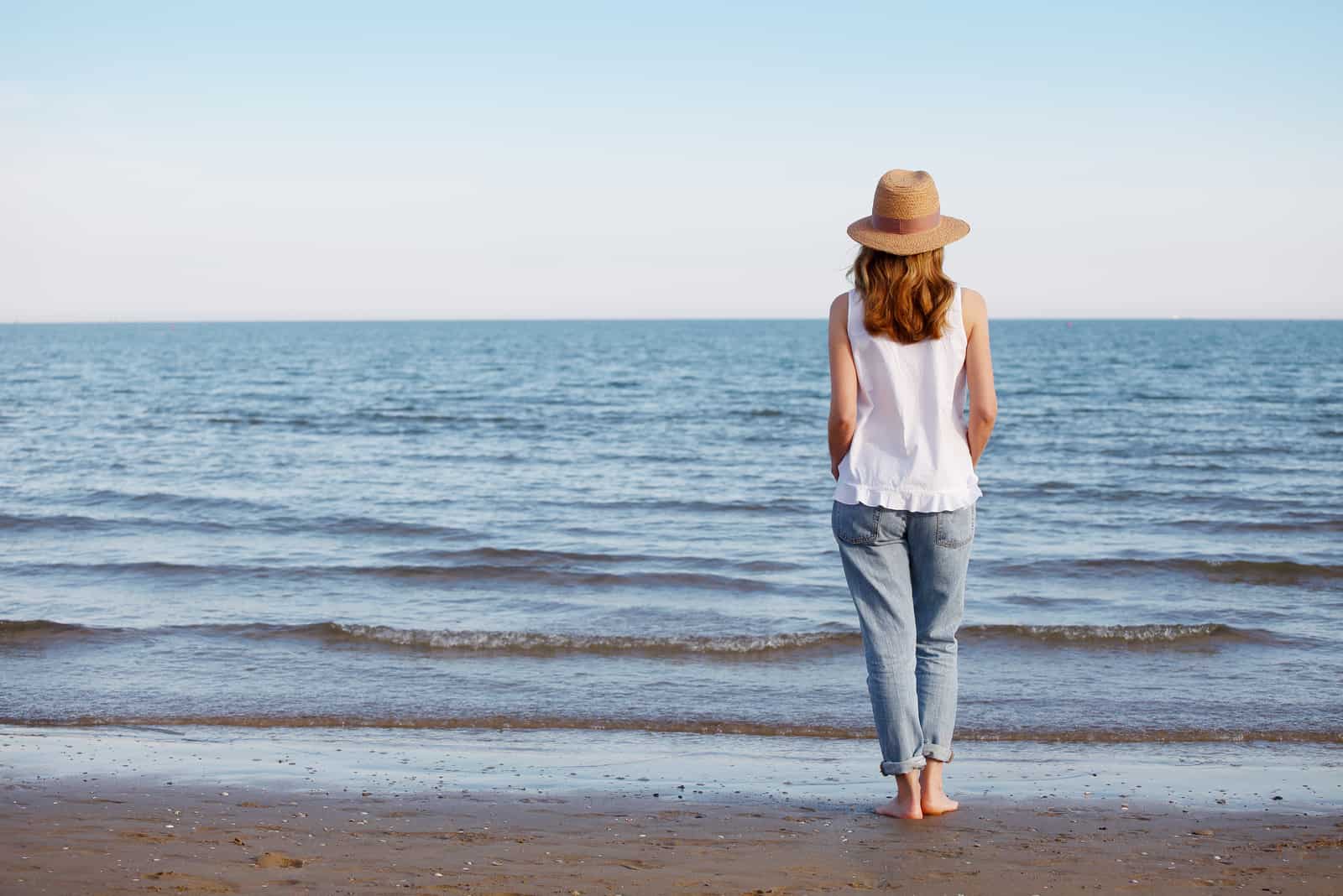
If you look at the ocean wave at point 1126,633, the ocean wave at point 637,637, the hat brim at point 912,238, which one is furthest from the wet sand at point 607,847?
the ocean wave at point 1126,633

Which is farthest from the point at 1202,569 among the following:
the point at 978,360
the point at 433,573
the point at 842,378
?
the point at 842,378

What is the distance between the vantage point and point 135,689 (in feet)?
20.6

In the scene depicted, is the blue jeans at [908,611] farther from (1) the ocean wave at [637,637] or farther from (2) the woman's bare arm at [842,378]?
(1) the ocean wave at [637,637]

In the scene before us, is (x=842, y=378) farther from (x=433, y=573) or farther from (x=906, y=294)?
(x=433, y=573)

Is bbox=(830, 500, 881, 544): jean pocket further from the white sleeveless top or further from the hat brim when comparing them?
the hat brim

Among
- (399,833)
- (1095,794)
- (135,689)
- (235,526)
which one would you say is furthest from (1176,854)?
(235,526)

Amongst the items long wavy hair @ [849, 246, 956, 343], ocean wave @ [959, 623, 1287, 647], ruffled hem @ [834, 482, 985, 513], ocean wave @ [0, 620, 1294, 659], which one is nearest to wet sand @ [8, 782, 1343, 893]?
ruffled hem @ [834, 482, 985, 513]

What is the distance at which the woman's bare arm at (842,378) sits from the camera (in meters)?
3.55

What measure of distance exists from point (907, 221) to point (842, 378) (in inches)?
20.3

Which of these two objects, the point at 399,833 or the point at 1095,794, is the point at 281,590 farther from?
the point at 1095,794

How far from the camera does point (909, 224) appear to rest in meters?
3.45

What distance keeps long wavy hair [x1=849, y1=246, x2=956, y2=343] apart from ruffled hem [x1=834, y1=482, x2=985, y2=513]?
0.48 meters

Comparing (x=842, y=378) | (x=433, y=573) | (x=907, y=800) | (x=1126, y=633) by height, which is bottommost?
(x=433, y=573)

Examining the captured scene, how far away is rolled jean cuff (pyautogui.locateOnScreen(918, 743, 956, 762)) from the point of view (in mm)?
3861
